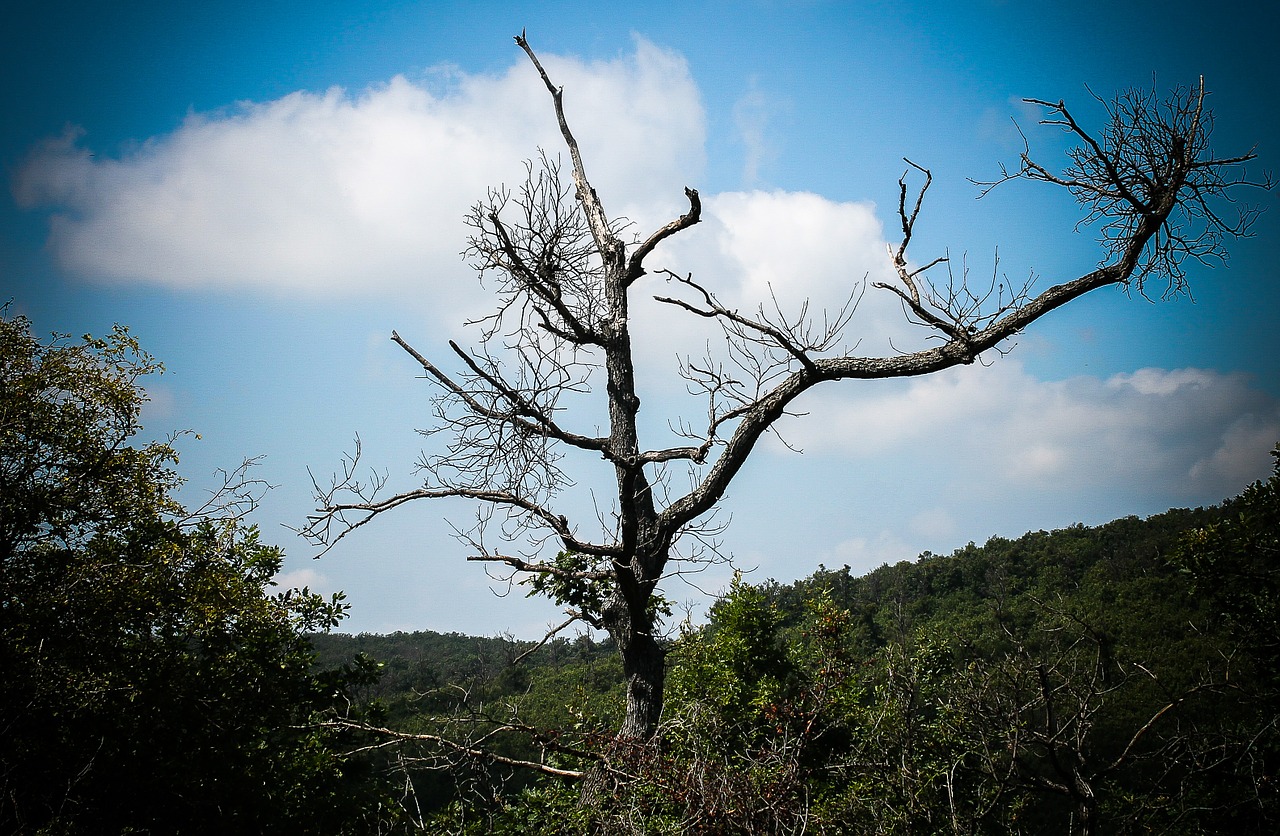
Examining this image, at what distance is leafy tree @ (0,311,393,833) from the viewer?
666 centimetres

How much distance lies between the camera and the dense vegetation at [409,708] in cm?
421

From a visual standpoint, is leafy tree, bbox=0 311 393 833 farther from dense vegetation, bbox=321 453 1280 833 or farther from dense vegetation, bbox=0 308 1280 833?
dense vegetation, bbox=321 453 1280 833

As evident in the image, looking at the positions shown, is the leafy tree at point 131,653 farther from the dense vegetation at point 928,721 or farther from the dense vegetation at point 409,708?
the dense vegetation at point 928,721

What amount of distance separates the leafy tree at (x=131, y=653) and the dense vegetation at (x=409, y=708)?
3 cm

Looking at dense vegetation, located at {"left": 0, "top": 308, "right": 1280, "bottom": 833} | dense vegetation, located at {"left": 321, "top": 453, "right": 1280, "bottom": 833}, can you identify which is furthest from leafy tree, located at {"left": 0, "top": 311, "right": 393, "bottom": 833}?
dense vegetation, located at {"left": 321, "top": 453, "right": 1280, "bottom": 833}

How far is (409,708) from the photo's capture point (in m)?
8.52

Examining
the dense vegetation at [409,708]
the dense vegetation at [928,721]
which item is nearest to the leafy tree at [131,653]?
the dense vegetation at [409,708]

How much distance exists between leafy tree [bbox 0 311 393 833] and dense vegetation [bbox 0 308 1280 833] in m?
0.03

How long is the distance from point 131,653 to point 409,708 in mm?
2984

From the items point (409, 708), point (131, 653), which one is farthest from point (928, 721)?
point (131, 653)

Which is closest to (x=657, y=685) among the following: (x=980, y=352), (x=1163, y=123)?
(x=980, y=352)

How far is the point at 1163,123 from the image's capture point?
4641 millimetres

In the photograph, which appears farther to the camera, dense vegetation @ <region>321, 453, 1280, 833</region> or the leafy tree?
the leafy tree

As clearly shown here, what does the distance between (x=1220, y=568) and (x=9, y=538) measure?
17841 mm
